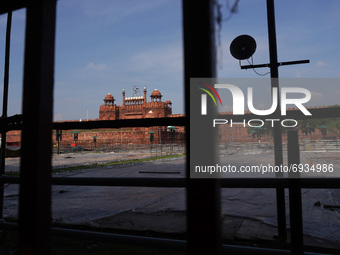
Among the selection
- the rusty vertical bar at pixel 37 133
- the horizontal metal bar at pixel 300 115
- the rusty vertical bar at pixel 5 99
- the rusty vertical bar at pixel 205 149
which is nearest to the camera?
the rusty vertical bar at pixel 205 149

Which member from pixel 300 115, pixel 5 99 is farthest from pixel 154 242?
pixel 5 99

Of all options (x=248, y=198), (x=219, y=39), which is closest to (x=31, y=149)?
(x=219, y=39)

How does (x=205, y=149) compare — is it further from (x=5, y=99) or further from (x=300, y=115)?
(x=5, y=99)

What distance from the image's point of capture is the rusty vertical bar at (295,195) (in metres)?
1.16

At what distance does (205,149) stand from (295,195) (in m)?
0.65

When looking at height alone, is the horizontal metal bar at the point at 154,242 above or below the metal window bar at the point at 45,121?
below

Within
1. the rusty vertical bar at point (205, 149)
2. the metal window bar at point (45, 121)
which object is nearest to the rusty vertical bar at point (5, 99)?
the metal window bar at point (45, 121)

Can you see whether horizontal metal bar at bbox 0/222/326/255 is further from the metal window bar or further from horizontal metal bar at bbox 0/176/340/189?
the metal window bar

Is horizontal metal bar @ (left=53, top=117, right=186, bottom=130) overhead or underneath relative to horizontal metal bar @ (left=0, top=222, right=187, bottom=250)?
overhead

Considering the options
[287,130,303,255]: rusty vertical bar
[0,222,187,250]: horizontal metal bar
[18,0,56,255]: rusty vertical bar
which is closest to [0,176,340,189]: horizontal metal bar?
[287,130,303,255]: rusty vertical bar

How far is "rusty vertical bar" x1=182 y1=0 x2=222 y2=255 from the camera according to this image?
0.71 metres

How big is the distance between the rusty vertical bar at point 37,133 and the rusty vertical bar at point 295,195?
37.7 inches

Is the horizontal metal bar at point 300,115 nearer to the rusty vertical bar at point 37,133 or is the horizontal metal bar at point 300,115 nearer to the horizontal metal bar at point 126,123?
the horizontal metal bar at point 126,123

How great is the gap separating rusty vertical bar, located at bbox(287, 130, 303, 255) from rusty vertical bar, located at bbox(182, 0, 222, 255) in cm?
58
